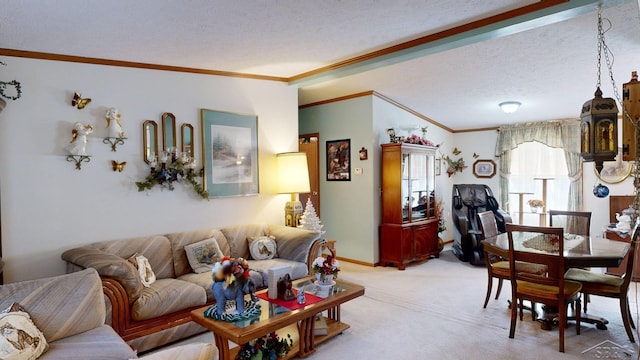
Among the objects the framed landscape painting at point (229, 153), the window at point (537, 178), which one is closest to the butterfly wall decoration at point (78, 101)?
the framed landscape painting at point (229, 153)

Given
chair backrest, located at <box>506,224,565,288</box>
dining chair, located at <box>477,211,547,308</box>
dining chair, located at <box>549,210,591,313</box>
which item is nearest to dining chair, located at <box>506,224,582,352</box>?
chair backrest, located at <box>506,224,565,288</box>

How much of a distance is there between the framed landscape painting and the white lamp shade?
0.32m

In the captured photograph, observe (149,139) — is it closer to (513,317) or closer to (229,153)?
(229,153)

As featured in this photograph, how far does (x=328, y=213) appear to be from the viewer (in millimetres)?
5793

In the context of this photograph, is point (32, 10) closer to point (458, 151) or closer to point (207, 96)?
point (207, 96)

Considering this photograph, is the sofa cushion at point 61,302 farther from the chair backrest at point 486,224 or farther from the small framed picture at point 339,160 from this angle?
the small framed picture at point 339,160

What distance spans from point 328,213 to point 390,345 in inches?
121

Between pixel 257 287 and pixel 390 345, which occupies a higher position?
pixel 257 287

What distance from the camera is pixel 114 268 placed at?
102 inches

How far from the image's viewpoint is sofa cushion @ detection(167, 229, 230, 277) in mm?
3471

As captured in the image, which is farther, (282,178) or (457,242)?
(457,242)

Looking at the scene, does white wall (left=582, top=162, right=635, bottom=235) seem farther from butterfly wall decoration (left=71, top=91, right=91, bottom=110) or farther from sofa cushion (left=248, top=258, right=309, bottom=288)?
butterfly wall decoration (left=71, top=91, right=91, bottom=110)

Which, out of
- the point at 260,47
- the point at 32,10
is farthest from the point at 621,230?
the point at 32,10

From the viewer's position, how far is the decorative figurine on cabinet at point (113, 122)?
3277 millimetres
